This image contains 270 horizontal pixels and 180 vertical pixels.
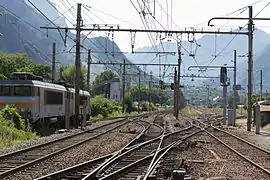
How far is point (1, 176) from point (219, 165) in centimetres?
591

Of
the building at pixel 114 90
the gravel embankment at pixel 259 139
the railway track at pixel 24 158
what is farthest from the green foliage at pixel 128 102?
the railway track at pixel 24 158

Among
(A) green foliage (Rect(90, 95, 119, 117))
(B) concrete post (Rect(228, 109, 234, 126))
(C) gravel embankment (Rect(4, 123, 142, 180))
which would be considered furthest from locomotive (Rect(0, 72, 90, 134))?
(A) green foliage (Rect(90, 95, 119, 117))

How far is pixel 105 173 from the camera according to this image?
10.3m

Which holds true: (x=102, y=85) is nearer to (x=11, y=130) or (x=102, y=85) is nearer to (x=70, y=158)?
(x=11, y=130)

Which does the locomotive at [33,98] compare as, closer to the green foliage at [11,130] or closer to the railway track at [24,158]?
the green foliage at [11,130]

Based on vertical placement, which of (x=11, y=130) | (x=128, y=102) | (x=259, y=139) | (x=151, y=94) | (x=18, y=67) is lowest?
(x=259, y=139)

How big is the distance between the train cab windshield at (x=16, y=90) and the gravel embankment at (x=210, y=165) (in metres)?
10.1

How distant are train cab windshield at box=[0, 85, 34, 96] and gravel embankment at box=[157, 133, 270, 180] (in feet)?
33.2

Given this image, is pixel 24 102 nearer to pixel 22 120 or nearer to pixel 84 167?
pixel 22 120

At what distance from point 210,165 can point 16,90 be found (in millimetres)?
14195

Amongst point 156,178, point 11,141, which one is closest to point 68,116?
point 11,141

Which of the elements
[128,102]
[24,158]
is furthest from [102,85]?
[24,158]

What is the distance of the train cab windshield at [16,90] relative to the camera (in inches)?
908

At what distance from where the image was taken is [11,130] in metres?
19.6
